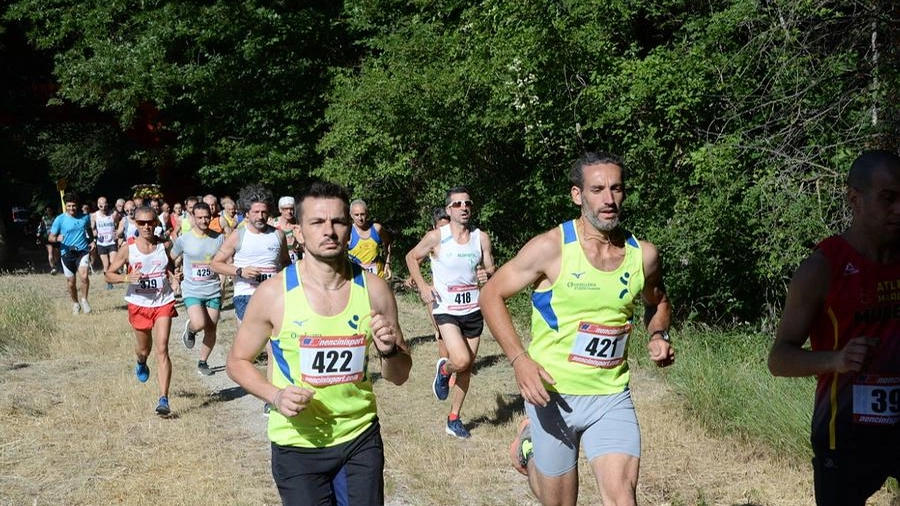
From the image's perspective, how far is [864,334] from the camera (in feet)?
12.0

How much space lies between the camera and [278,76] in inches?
841

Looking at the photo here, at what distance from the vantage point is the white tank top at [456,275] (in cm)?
851

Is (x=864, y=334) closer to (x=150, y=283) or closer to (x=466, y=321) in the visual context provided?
(x=466, y=321)

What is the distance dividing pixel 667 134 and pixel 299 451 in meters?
8.11

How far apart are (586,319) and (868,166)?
145 centimetres

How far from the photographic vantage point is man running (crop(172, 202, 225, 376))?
10094 mm

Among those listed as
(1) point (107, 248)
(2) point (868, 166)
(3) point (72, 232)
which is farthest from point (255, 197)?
(1) point (107, 248)

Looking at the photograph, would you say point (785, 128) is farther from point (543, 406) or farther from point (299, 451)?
point (299, 451)

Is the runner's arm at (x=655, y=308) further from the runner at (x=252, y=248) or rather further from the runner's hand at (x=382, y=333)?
the runner at (x=252, y=248)

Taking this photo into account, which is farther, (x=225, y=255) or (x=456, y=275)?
(x=225, y=255)

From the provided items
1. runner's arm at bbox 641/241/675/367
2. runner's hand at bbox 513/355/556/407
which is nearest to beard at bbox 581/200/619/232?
runner's arm at bbox 641/241/675/367

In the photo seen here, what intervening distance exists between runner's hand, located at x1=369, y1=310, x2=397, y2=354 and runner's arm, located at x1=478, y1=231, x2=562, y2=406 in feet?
2.32

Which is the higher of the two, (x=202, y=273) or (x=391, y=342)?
(x=391, y=342)

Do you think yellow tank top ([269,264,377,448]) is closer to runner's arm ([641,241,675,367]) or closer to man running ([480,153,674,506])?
man running ([480,153,674,506])
